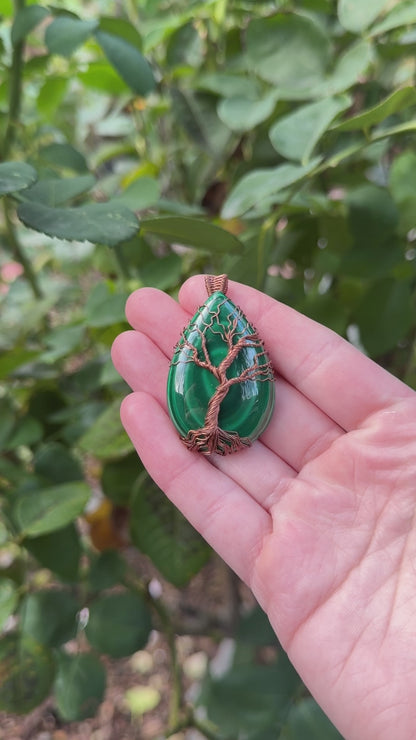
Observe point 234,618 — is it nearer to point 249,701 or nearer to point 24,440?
point 249,701

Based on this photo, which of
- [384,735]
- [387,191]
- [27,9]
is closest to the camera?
[384,735]

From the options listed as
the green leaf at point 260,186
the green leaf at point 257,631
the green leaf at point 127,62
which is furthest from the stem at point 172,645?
the green leaf at point 127,62

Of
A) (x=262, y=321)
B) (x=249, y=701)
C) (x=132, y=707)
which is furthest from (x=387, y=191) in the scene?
(x=132, y=707)

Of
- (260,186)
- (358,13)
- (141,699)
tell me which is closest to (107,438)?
(260,186)

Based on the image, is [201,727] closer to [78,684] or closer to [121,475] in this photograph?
[78,684]

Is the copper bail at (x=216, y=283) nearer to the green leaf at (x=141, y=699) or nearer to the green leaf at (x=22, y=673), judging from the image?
the green leaf at (x=22, y=673)

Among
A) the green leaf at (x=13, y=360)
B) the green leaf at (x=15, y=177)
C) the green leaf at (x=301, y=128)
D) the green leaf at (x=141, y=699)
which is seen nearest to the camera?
the green leaf at (x=15, y=177)
